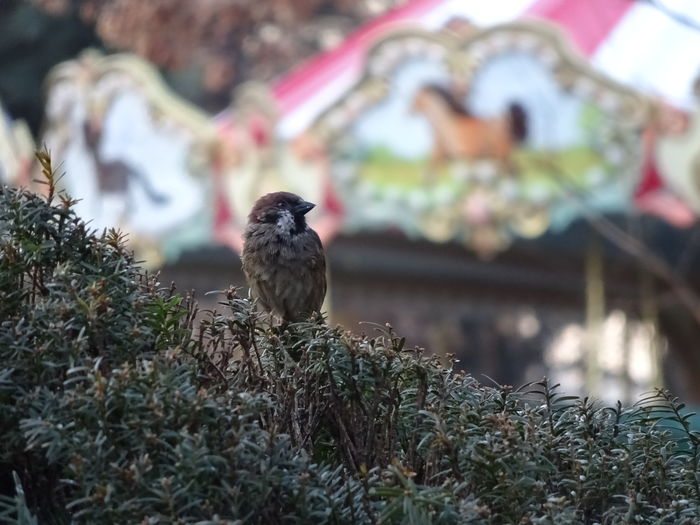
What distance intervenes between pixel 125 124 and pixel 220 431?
8.79 m

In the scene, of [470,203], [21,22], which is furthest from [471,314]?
[21,22]

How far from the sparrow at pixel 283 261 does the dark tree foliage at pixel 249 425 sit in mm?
1700

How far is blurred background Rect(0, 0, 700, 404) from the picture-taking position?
8688 millimetres

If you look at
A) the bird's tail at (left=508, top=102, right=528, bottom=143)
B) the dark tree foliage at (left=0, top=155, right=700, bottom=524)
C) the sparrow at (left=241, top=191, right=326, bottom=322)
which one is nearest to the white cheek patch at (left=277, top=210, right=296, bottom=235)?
the sparrow at (left=241, top=191, right=326, bottom=322)

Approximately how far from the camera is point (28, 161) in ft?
35.4

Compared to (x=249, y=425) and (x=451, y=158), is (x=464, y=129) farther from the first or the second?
(x=249, y=425)

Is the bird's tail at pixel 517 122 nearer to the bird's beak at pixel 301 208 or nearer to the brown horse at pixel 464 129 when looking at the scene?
the brown horse at pixel 464 129

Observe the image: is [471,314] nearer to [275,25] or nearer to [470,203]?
[470,203]

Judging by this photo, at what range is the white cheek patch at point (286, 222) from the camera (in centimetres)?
430

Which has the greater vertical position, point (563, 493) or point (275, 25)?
point (275, 25)

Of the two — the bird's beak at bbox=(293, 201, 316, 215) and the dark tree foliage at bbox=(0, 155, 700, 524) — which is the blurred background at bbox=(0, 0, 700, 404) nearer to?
the bird's beak at bbox=(293, 201, 316, 215)

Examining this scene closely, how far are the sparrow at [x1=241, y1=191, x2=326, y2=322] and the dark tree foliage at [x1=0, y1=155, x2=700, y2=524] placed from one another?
1.70 metres

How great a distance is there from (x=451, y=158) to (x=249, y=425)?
711cm

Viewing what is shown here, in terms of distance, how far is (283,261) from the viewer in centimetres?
417
